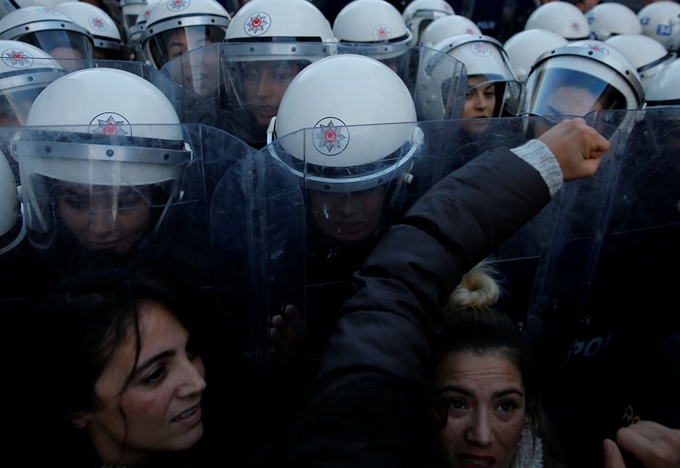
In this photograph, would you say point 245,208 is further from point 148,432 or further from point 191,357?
point 148,432

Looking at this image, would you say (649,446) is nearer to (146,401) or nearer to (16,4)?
(146,401)

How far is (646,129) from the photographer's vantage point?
2.08 m

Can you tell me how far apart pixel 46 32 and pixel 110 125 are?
92.6 inches

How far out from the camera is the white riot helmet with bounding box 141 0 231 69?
372 centimetres

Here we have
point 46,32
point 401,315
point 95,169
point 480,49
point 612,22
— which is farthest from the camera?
point 612,22

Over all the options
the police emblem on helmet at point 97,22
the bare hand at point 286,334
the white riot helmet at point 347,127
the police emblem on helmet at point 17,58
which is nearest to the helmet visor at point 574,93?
the white riot helmet at point 347,127

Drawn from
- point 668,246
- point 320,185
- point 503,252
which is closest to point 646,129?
point 668,246

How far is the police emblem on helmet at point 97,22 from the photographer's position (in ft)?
15.5

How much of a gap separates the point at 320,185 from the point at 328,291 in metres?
0.35

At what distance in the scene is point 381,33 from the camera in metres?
→ 4.41

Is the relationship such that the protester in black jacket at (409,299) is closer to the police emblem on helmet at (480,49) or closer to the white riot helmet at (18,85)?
the white riot helmet at (18,85)

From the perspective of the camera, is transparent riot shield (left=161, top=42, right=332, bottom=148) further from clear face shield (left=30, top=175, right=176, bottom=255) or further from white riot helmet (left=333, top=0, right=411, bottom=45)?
white riot helmet (left=333, top=0, right=411, bottom=45)

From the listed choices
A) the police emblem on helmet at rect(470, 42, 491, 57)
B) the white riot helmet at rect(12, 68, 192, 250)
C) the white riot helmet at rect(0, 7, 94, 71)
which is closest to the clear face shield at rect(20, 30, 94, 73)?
the white riot helmet at rect(0, 7, 94, 71)

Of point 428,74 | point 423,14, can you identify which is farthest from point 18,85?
point 423,14
